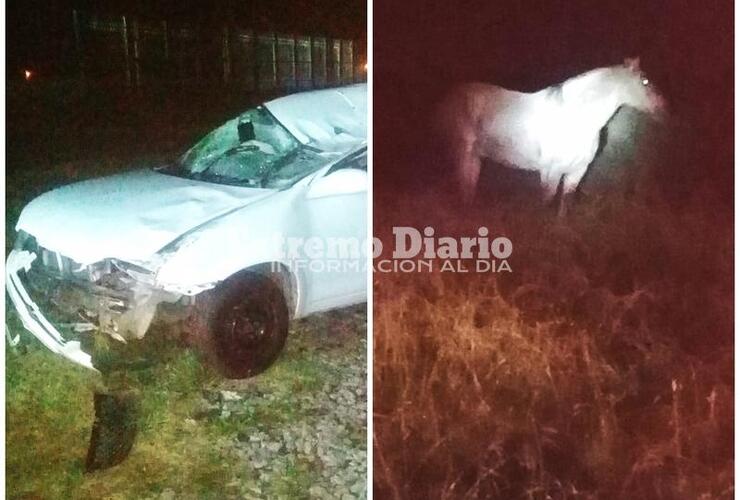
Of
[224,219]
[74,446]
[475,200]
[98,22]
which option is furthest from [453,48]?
[74,446]

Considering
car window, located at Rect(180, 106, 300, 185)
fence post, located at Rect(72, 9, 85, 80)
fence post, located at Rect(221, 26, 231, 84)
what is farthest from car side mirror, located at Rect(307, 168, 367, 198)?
fence post, located at Rect(72, 9, 85, 80)

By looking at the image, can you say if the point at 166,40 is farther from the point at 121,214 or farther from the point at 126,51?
the point at 121,214

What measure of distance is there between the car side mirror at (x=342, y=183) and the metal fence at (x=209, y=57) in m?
0.21

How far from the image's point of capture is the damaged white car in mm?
1882

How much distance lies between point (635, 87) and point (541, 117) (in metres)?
0.23

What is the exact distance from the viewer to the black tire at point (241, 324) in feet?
6.17

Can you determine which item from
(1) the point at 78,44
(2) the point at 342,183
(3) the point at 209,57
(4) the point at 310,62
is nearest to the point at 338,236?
(2) the point at 342,183

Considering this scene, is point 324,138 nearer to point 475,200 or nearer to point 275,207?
point 275,207

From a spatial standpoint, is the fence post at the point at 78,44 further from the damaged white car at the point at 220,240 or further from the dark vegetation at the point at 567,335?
the dark vegetation at the point at 567,335

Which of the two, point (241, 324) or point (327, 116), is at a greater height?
point (327, 116)

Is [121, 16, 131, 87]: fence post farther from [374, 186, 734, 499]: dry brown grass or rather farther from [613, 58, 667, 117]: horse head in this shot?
[613, 58, 667, 117]: horse head

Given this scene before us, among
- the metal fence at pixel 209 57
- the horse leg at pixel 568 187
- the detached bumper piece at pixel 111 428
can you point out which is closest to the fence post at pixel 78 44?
the metal fence at pixel 209 57

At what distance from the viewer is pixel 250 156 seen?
190cm

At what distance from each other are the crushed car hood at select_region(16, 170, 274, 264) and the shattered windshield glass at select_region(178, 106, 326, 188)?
58mm
